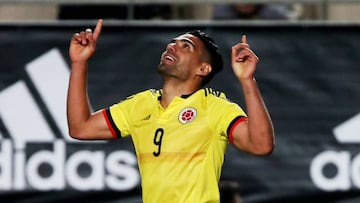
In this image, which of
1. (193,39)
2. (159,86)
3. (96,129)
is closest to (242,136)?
(193,39)

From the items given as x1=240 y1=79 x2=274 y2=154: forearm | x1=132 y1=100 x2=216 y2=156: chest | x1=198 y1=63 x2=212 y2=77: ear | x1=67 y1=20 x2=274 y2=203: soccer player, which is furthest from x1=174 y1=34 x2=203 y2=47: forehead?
x1=240 y1=79 x2=274 y2=154: forearm

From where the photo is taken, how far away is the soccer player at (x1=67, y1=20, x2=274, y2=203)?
6.56 m

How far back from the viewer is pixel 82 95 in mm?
6883

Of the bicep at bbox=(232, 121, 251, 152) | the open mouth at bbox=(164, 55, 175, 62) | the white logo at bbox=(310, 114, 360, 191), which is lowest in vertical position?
the white logo at bbox=(310, 114, 360, 191)

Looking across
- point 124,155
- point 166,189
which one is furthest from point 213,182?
point 124,155

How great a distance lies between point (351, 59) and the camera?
988 centimetres

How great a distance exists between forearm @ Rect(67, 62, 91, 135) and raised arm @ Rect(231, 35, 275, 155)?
2.63 feet

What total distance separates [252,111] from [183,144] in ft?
1.34

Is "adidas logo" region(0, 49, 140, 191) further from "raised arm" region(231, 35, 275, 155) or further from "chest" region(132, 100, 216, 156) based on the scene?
"raised arm" region(231, 35, 275, 155)

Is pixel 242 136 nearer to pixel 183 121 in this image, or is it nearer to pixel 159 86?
pixel 183 121

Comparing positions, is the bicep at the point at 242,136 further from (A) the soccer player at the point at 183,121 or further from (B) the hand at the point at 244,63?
(B) the hand at the point at 244,63

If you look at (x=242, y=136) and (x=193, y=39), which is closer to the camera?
(x=242, y=136)

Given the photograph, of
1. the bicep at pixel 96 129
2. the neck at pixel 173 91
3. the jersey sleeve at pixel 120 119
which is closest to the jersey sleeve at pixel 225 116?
the neck at pixel 173 91

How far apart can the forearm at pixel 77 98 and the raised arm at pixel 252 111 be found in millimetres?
802
